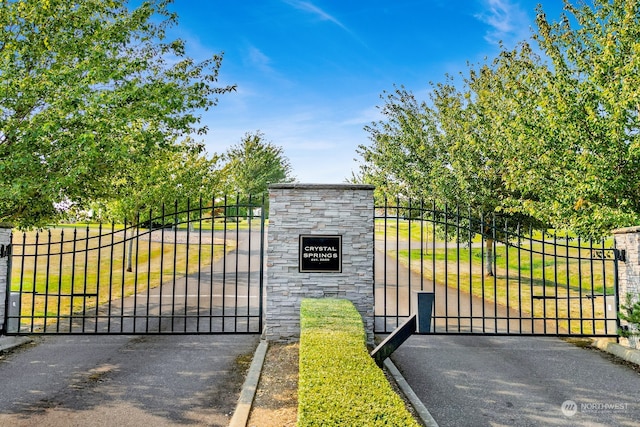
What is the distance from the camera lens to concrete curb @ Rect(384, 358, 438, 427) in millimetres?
4859

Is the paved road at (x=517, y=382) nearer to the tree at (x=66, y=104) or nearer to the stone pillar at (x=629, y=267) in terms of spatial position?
the stone pillar at (x=629, y=267)

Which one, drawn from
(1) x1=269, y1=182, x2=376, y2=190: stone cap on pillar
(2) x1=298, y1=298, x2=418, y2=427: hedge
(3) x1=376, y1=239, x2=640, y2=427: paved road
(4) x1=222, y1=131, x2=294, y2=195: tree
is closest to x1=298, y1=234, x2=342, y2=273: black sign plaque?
(1) x1=269, y1=182, x2=376, y2=190: stone cap on pillar

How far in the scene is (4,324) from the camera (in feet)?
26.6

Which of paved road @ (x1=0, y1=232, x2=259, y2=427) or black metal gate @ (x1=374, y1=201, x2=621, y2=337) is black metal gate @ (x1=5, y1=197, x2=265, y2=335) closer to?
paved road @ (x1=0, y1=232, x2=259, y2=427)

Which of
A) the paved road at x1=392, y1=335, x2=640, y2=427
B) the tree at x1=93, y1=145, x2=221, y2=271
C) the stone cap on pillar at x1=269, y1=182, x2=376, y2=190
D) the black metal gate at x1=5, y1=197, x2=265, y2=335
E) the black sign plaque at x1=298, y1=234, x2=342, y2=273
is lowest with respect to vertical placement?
the paved road at x1=392, y1=335, x2=640, y2=427

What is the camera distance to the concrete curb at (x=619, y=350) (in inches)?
295

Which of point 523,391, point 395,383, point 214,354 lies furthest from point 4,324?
point 523,391

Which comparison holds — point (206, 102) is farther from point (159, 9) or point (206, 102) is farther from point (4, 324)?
point (4, 324)

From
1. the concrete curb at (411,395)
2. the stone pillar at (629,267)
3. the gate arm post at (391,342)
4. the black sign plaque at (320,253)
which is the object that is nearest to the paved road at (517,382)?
the concrete curb at (411,395)

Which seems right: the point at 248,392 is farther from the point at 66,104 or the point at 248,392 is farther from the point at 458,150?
the point at 458,150

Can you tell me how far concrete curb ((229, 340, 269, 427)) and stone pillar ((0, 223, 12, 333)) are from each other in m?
4.99

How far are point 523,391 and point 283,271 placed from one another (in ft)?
14.1

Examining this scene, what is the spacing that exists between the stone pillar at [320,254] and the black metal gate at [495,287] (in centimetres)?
49

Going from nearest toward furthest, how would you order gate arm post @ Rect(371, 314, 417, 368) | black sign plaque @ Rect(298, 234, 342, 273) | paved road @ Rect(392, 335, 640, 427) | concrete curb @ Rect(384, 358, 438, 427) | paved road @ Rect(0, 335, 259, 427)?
concrete curb @ Rect(384, 358, 438, 427)
paved road @ Rect(0, 335, 259, 427)
paved road @ Rect(392, 335, 640, 427)
gate arm post @ Rect(371, 314, 417, 368)
black sign plaque @ Rect(298, 234, 342, 273)
